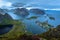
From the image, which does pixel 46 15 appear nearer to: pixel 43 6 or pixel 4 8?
pixel 43 6

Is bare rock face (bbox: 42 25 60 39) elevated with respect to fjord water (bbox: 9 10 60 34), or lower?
lower

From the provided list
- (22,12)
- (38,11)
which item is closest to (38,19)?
(38,11)

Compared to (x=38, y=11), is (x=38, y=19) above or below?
below

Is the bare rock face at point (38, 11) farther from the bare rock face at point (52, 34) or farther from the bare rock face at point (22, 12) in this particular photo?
the bare rock face at point (52, 34)

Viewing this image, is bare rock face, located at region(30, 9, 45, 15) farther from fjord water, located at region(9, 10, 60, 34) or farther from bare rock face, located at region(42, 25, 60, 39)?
bare rock face, located at region(42, 25, 60, 39)

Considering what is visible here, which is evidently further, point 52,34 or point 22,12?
point 22,12

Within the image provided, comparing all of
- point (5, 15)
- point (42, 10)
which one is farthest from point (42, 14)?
point (5, 15)

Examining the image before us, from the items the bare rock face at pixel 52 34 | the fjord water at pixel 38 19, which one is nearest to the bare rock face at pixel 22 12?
the fjord water at pixel 38 19

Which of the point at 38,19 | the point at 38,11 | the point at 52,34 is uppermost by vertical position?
the point at 38,11

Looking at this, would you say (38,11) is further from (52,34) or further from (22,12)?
(52,34)

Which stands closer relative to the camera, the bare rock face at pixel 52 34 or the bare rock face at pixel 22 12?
the bare rock face at pixel 52 34

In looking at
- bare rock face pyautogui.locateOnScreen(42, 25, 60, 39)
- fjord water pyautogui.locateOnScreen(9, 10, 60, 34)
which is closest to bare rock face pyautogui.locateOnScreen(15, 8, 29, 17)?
fjord water pyautogui.locateOnScreen(9, 10, 60, 34)
